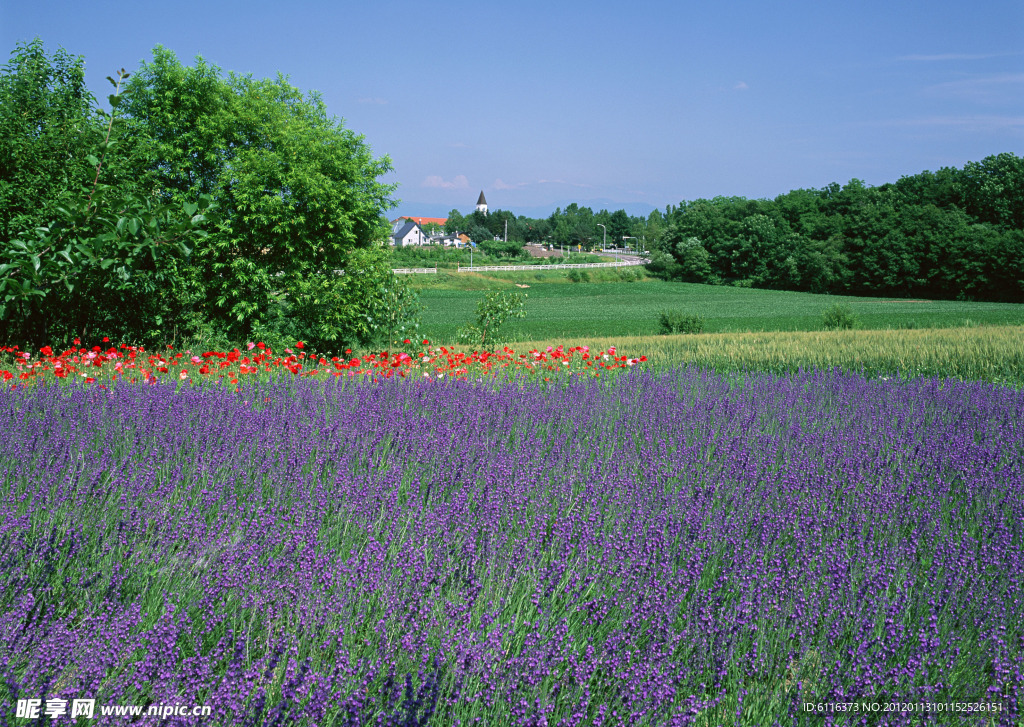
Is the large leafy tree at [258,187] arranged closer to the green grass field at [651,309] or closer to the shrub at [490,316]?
the shrub at [490,316]

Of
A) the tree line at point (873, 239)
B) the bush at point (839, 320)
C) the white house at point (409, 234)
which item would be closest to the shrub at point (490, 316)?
the bush at point (839, 320)

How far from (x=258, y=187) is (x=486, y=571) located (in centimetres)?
1054

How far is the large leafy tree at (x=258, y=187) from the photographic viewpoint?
37.9 ft

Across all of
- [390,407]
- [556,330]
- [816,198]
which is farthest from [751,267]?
[390,407]

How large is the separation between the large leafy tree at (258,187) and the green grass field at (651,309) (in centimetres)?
403

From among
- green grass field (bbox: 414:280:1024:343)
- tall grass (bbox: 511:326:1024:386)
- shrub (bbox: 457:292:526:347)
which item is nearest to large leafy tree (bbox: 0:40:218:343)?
shrub (bbox: 457:292:526:347)

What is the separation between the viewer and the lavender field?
5.96ft

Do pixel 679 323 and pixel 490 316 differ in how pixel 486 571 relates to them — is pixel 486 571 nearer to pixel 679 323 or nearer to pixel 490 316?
pixel 490 316

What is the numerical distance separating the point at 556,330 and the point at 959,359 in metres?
18.4

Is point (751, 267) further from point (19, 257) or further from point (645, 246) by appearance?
point (19, 257)

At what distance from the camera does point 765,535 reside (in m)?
3.01

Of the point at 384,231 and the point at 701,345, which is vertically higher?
the point at 384,231

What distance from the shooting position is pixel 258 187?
37.4 feet

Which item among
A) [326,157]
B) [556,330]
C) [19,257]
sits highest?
[326,157]
